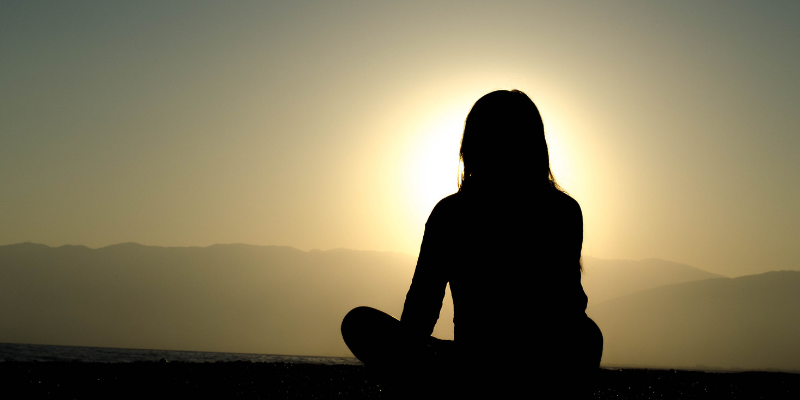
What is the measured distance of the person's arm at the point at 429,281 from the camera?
2627 mm

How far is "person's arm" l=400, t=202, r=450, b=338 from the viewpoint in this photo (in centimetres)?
263

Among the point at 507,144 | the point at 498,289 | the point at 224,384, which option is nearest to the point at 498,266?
the point at 498,289

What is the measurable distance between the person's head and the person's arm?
292 millimetres

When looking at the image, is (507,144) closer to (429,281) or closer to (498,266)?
(498,266)

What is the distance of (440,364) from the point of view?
216 cm

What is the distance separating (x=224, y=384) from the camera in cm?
1078

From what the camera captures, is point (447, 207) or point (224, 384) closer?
point (447, 207)

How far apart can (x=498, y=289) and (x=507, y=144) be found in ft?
2.61

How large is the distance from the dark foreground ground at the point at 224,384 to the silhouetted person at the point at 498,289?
8450mm

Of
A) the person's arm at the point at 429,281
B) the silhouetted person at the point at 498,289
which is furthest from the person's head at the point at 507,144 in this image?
the person's arm at the point at 429,281

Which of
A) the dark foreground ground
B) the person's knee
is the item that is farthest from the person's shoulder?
the dark foreground ground

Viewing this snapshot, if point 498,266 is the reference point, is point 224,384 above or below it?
below

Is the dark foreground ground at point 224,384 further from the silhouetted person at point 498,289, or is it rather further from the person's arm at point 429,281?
the silhouetted person at point 498,289

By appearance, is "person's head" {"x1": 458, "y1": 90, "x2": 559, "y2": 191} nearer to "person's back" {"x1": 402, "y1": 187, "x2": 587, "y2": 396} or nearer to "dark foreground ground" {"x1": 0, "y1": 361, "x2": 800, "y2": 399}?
"person's back" {"x1": 402, "y1": 187, "x2": 587, "y2": 396}
